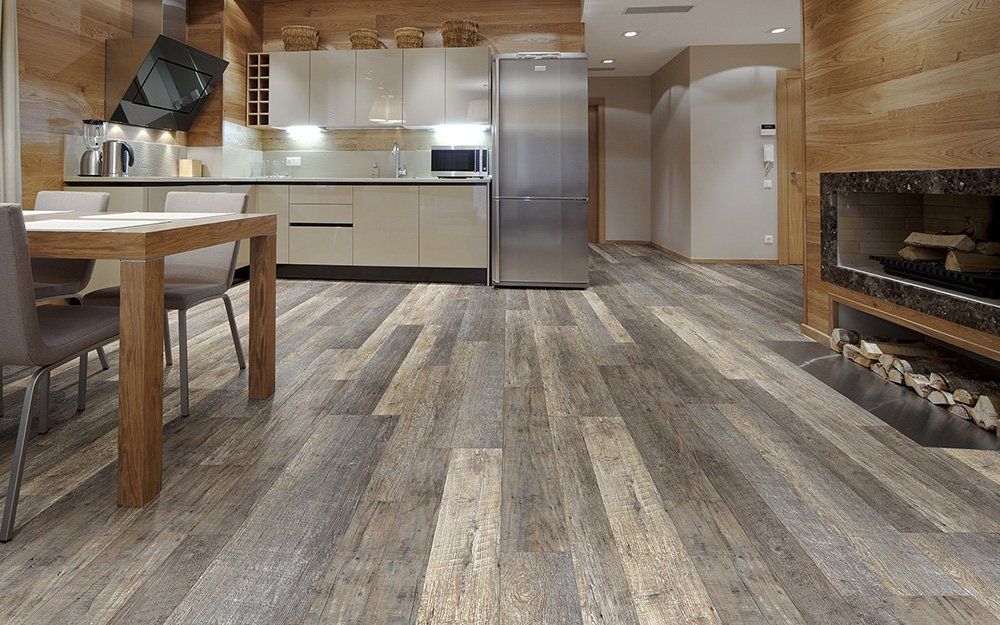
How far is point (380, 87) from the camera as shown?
605 cm

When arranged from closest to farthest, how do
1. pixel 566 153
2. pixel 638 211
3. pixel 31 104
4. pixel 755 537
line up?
1. pixel 755 537
2. pixel 31 104
3. pixel 566 153
4. pixel 638 211

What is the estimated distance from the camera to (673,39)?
23.2ft

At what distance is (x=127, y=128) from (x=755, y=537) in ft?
17.6

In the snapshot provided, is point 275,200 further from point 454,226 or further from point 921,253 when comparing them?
point 921,253

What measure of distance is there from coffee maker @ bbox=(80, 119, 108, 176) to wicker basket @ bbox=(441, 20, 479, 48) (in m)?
2.90

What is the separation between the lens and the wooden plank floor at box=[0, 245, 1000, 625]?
4.11 feet

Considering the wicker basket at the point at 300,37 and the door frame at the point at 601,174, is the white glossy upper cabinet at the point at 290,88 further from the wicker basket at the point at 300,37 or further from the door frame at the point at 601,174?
the door frame at the point at 601,174

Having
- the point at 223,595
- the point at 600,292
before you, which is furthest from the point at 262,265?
the point at 600,292

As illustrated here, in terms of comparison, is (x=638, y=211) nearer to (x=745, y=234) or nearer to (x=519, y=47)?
(x=745, y=234)

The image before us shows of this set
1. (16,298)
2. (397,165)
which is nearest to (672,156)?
(397,165)

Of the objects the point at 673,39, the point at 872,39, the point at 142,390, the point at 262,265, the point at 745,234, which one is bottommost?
the point at 142,390

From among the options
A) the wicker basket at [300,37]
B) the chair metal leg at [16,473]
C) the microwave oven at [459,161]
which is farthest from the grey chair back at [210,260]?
the wicker basket at [300,37]

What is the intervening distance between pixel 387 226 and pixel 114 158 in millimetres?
2070

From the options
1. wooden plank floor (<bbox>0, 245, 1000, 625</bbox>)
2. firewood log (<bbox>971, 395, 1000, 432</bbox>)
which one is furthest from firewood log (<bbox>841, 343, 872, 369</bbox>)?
firewood log (<bbox>971, 395, 1000, 432</bbox>)
